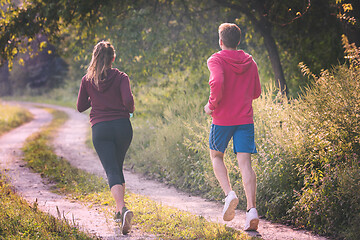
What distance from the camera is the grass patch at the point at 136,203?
189 inches

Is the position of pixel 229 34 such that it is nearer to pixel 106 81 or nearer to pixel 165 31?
pixel 106 81

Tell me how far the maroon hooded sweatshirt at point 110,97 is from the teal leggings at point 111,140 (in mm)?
76

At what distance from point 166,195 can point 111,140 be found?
8.99 feet

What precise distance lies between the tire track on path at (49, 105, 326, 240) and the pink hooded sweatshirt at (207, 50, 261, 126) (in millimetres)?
1334

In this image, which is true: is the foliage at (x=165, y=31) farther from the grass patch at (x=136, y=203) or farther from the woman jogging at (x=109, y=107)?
the woman jogging at (x=109, y=107)

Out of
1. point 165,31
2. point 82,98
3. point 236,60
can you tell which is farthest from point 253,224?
point 165,31

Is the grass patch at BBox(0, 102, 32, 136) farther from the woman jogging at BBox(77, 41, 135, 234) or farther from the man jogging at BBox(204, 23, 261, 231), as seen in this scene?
the man jogging at BBox(204, 23, 261, 231)

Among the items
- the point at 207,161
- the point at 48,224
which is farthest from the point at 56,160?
the point at 48,224

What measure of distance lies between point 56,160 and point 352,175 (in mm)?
7462

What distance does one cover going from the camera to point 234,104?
471 cm

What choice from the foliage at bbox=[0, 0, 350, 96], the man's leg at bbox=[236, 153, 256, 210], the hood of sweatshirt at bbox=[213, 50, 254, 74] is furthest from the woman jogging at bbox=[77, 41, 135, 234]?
the foliage at bbox=[0, 0, 350, 96]

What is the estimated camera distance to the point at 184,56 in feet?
39.5

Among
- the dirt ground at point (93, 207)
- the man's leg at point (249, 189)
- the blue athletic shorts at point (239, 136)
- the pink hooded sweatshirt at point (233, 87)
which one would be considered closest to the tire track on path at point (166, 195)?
the dirt ground at point (93, 207)

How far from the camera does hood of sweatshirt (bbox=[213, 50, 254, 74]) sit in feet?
15.4
